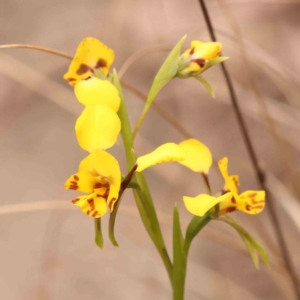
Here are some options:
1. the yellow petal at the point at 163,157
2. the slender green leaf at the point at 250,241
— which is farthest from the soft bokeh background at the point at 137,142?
the yellow petal at the point at 163,157

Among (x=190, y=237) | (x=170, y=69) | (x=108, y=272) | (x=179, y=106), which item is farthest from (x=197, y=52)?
(x=179, y=106)

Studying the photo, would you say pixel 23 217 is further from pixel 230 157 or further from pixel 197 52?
pixel 197 52

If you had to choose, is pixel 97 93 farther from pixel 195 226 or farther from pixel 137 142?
pixel 137 142

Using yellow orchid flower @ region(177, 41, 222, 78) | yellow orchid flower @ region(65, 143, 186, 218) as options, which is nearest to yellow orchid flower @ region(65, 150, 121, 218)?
yellow orchid flower @ region(65, 143, 186, 218)

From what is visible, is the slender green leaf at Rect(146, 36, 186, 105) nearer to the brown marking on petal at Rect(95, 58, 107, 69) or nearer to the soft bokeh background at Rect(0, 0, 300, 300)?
the brown marking on petal at Rect(95, 58, 107, 69)

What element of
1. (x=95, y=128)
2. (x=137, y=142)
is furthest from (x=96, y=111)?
(x=137, y=142)

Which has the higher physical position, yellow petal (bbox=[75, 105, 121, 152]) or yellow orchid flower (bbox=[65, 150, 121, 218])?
yellow petal (bbox=[75, 105, 121, 152])
